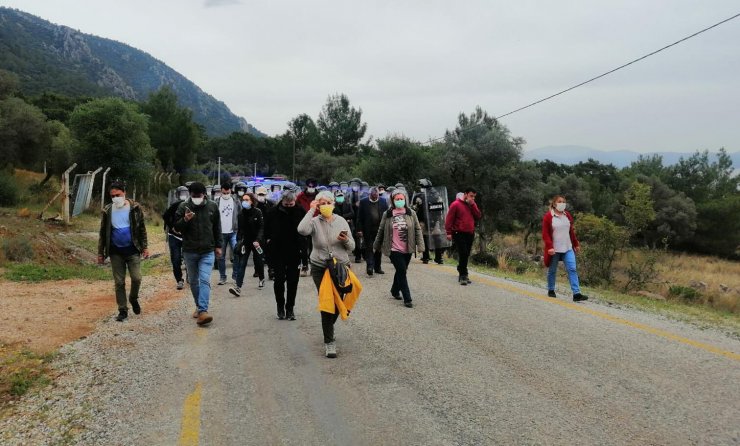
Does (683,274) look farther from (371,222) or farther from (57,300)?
(57,300)

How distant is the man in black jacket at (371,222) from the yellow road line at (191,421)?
299 inches

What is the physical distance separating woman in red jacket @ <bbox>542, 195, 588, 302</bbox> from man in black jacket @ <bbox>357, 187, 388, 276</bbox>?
3983mm

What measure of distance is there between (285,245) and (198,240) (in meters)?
1.25

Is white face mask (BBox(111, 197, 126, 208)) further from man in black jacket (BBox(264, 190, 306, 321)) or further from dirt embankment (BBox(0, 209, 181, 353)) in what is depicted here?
man in black jacket (BBox(264, 190, 306, 321))

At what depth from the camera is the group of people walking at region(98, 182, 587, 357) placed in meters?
6.71

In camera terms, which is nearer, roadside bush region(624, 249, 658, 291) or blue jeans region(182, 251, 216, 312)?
blue jeans region(182, 251, 216, 312)

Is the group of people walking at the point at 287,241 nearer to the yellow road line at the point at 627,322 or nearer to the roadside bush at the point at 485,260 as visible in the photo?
the yellow road line at the point at 627,322

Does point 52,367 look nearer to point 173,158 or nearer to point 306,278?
point 306,278

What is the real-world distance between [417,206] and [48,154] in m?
29.4

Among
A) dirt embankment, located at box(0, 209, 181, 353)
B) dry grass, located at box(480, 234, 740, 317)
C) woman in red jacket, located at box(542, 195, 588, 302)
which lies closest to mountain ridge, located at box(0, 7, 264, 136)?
dry grass, located at box(480, 234, 740, 317)

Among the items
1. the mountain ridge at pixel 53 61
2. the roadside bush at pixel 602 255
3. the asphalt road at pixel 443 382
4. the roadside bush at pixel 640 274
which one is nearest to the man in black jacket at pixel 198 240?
the asphalt road at pixel 443 382

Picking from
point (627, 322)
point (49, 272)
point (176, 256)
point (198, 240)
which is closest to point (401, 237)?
point (198, 240)

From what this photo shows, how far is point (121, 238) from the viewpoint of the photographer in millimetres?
8266

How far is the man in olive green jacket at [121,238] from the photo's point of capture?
27.0 ft
